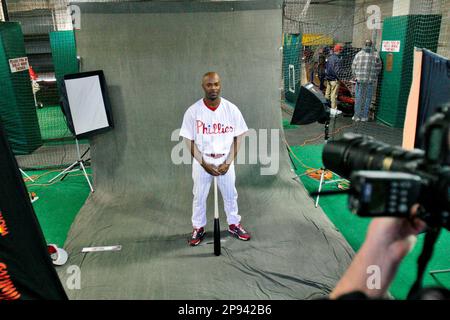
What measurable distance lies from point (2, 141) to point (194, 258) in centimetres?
207

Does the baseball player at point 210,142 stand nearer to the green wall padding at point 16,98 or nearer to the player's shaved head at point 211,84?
the player's shaved head at point 211,84

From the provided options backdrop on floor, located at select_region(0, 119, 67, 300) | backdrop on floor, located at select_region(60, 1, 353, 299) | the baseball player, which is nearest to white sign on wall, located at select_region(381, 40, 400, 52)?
backdrop on floor, located at select_region(60, 1, 353, 299)

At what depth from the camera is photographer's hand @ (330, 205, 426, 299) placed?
80cm

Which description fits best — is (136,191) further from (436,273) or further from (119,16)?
(436,273)

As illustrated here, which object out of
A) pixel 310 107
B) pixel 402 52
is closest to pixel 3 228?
pixel 310 107

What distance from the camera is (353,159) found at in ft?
3.39

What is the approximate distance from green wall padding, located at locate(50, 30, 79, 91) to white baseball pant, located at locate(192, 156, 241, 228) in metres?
4.95

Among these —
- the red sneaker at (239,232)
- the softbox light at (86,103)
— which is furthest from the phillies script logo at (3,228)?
the softbox light at (86,103)

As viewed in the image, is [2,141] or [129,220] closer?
Answer: [2,141]

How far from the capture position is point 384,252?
2.67 feet

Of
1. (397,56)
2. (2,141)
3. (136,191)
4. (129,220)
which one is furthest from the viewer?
(397,56)

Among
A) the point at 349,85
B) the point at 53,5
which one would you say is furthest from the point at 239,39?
the point at 53,5

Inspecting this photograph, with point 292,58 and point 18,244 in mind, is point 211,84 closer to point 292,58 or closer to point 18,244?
point 18,244

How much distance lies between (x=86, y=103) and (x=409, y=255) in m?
3.78
